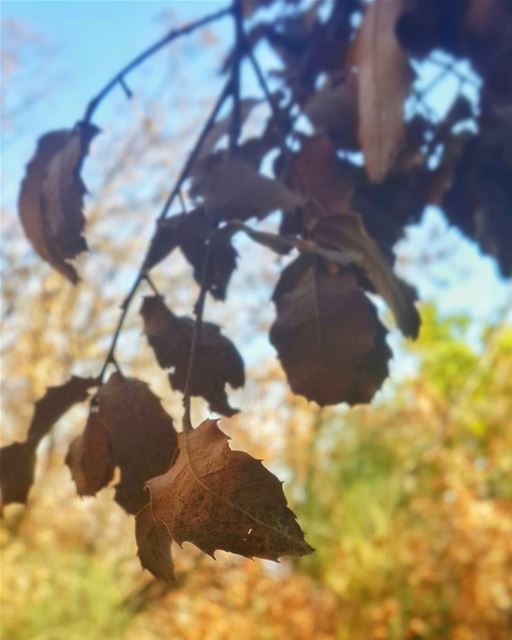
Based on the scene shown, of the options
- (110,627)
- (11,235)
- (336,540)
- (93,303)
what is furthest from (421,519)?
(11,235)

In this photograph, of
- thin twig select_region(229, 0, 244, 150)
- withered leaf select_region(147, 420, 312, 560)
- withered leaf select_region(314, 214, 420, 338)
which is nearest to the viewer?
withered leaf select_region(147, 420, 312, 560)

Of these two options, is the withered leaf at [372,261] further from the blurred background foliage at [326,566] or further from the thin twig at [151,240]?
the blurred background foliage at [326,566]

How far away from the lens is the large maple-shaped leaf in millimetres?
234

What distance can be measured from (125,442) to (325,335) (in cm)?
8

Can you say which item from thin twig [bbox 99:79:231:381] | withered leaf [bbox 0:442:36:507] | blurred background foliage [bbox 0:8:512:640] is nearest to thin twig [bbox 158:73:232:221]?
thin twig [bbox 99:79:231:381]

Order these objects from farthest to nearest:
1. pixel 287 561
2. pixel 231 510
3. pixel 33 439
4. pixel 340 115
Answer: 1. pixel 287 561
2. pixel 340 115
3. pixel 33 439
4. pixel 231 510

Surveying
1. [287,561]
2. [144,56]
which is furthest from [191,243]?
[287,561]

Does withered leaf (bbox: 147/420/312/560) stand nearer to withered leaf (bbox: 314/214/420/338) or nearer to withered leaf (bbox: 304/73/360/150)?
withered leaf (bbox: 314/214/420/338)

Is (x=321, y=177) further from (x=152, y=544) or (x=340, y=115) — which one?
(x=152, y=544)

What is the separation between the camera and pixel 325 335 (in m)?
0.28

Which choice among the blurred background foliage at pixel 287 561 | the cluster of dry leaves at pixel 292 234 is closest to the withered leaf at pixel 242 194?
the cluster of dry leaves at pixel 292 234

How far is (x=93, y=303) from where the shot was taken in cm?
262

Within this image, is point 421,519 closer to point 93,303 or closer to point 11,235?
point 93,303

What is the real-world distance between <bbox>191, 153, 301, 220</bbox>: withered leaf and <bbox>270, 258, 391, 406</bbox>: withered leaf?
39 millimetres
